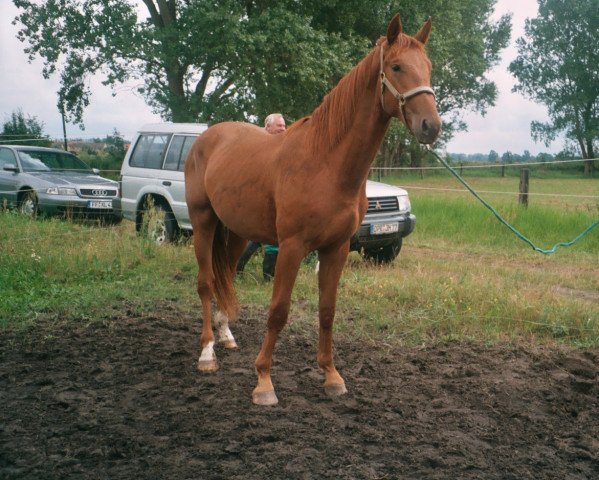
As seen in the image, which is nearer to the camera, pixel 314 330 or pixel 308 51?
pixel 314 330

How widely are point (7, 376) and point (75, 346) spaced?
716 millimetres

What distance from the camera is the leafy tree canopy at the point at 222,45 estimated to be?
1936 cm

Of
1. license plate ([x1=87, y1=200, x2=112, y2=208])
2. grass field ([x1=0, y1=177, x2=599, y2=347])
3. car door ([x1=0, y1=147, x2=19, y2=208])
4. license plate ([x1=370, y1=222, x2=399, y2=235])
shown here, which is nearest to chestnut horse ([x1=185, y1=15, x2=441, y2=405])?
grass field ([x1=0, y1=177, x2=599, y2=347])

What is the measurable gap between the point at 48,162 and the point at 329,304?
1156 cm

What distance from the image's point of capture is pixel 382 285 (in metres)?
6.77

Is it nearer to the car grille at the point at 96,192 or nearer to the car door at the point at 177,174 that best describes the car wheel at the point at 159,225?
the car door at the point at 177,174

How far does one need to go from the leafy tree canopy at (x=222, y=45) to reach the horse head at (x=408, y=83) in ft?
51.8

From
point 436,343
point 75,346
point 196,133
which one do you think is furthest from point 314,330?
point 196,133

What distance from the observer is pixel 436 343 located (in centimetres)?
509

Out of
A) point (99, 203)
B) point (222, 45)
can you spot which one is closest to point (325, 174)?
point (99, 203)

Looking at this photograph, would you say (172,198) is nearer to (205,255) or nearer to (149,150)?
(149,150)

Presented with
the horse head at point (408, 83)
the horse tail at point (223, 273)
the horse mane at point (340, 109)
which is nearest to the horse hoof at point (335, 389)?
the horse tail at point (223, 273)

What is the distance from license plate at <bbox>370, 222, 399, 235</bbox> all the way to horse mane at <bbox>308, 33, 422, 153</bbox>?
430 centimetres

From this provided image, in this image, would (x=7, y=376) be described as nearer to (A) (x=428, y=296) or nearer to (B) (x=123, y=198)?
(A) (x=428, y=296)
